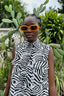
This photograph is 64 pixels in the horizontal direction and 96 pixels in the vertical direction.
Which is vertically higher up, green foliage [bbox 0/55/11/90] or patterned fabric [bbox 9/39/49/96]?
patterned fabric [bbox 9/39/49/96]

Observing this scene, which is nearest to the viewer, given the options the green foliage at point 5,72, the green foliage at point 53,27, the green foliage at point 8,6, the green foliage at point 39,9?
the green foliage at point 39,9

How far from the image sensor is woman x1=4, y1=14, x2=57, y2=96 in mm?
1175

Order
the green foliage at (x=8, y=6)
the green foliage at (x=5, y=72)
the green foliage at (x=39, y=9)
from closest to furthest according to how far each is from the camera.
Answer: the green foliage at (x=39, y=9) < the green foliage at (x=5, y=72) < the green foliage at (x=8, y=6)

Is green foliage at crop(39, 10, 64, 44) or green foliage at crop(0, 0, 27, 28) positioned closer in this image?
green foliage at crop(39, 10, 64, 44)

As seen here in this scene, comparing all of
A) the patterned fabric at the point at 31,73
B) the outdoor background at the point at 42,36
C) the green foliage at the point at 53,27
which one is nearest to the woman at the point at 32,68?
the patterned fabric at the point at 31,73

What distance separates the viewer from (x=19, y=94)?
1.17 meters

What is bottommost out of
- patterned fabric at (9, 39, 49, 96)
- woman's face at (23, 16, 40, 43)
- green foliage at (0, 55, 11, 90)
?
green foliage at (0, 55, 11, 90)

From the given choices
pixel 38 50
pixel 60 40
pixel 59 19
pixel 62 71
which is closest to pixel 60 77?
pixel 62 71

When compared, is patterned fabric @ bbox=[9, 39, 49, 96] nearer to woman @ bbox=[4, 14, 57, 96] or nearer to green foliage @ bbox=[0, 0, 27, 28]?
woman @ bbox=[4, 14, 57, 96]

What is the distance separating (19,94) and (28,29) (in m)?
0.46

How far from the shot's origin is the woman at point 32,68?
1.17 meters

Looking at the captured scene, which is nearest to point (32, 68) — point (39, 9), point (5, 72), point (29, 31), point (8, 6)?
point (29, 31)

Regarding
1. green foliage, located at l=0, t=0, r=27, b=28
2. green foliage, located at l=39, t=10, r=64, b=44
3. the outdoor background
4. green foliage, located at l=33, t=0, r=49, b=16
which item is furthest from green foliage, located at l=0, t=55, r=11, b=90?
green foliage, located at l=0, t=0, r=27, b=28

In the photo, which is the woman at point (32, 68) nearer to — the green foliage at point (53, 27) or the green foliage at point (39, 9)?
the green foliage at point (39, 9)
